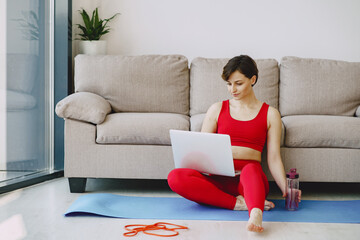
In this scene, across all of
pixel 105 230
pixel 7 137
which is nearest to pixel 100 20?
pixel 7 137

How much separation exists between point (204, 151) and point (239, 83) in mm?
426

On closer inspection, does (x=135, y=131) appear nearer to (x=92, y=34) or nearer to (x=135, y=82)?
(x=135, y=82)

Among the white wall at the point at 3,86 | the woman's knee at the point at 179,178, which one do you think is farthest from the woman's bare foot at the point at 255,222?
the white wall at the point at 3,86

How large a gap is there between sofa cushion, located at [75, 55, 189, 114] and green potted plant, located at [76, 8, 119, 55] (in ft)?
1.01

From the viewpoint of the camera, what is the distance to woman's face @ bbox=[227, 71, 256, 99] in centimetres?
224

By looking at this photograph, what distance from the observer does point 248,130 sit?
234 centimetres

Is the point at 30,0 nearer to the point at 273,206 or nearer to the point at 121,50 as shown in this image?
the point at 121,50

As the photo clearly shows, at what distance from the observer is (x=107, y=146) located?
2590 millimetres

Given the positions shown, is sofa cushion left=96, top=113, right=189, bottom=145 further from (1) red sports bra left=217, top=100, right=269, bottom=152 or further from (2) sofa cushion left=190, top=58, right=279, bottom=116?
(2) sofa cushion left=190, top=58, right=279, bottom=116

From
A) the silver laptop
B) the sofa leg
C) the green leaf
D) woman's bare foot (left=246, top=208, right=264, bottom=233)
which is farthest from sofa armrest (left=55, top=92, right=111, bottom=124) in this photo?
woman's bare foot (left=246, top=208, right=264, bottom=233)

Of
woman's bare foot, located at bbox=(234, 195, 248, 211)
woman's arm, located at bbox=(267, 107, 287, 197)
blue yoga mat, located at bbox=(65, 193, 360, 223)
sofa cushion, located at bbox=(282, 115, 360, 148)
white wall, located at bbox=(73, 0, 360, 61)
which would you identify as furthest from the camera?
white wall, located at bbox=(73, 0, 360, 61)

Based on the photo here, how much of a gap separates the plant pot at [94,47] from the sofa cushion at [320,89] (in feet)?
4.93

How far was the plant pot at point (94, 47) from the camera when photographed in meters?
3.44

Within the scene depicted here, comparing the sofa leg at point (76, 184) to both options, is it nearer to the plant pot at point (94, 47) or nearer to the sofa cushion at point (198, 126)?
the sofa cushion at point (198, 126)
